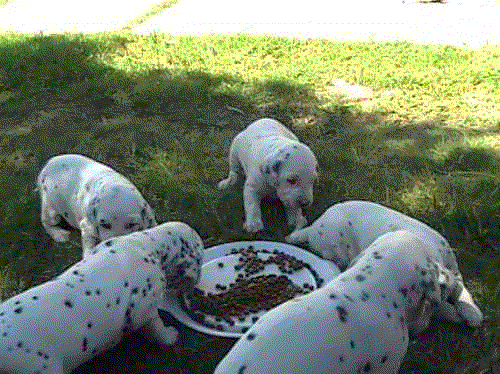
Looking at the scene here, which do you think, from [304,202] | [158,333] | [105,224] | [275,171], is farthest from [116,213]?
[304,202]

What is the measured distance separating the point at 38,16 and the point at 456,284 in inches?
350

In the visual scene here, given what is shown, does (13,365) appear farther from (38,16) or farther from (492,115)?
(38,16)

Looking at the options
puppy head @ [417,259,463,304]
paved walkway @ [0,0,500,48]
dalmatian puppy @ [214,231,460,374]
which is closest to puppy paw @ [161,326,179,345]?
dalmatian puppy @ [214,231,460,374]

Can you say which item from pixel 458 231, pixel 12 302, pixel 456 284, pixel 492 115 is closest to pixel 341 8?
pixel 492 115

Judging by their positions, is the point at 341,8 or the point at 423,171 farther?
the point at 341,8

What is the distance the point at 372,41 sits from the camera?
9359mm

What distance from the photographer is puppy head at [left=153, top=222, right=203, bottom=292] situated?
15.6 ft

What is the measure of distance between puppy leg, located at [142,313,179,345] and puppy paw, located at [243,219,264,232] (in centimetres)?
135

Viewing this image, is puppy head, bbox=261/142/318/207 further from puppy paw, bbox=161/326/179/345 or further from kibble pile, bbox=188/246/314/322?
puppy paw, bbox=161/326/179/345

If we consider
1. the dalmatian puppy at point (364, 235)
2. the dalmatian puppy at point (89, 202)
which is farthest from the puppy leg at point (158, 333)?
the dalmatian puppy at point (364, 235)

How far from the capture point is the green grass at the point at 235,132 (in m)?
5.27

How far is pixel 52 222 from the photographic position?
603 cm

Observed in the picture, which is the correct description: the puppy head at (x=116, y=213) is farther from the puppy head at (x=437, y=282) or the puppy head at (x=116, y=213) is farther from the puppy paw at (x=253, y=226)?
the puppy head at (x=437, y=282)

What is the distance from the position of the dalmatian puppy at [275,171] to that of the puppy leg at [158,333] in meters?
1.37
